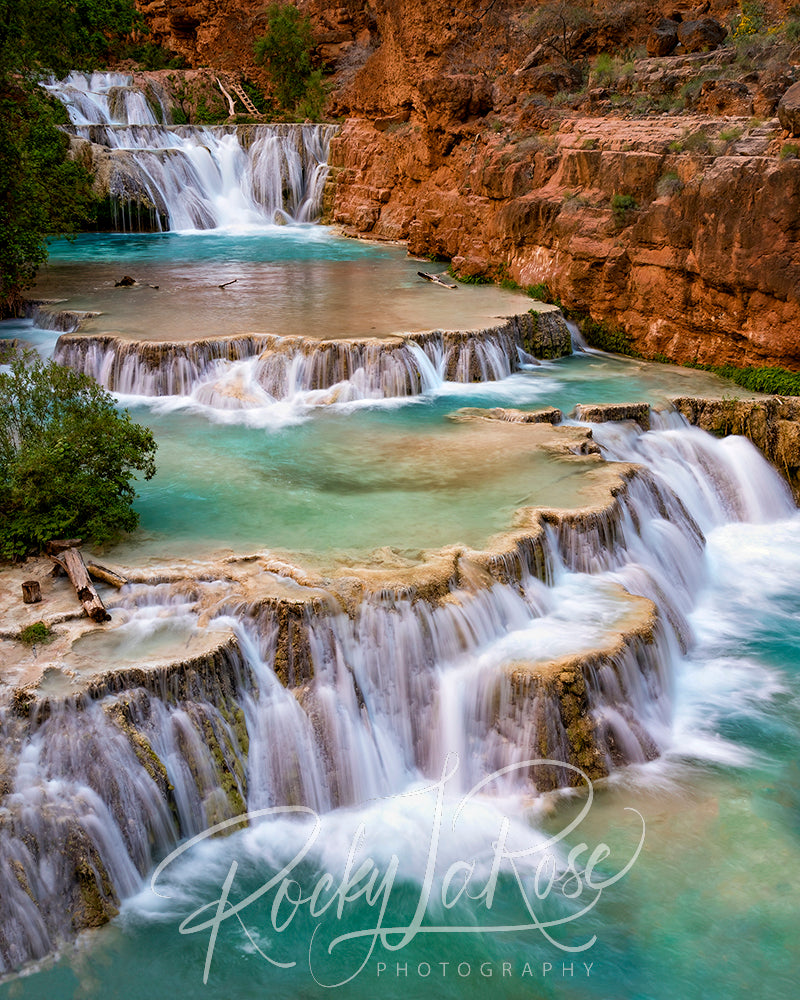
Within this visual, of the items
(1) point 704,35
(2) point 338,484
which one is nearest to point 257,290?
(2) point 338,484

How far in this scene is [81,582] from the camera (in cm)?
840

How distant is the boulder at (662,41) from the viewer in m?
19.5

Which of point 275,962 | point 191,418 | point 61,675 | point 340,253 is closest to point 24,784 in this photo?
point 61,675

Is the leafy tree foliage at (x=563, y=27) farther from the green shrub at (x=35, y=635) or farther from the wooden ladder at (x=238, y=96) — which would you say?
the green shrub at (x=35, y=635)

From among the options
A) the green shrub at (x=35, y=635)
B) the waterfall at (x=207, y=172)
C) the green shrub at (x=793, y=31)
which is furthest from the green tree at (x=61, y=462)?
the waterfall at (x=207, y=172)

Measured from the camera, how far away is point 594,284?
17.1 m

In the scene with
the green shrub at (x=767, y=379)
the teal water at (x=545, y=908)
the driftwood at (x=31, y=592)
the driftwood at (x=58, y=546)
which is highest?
the green shrub at (x=767, y=379)

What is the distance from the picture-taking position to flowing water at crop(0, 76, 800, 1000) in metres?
6.63

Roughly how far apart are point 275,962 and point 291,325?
10.6m

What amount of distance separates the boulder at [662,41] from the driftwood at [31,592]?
16.3 m

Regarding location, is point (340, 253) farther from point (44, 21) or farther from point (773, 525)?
point (773, 525)

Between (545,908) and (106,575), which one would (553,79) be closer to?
(106,575)

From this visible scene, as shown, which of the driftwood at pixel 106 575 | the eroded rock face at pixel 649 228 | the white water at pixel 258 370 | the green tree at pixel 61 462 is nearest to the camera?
the driftwood at pixel 106 575

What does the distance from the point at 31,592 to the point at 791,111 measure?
1192cm
